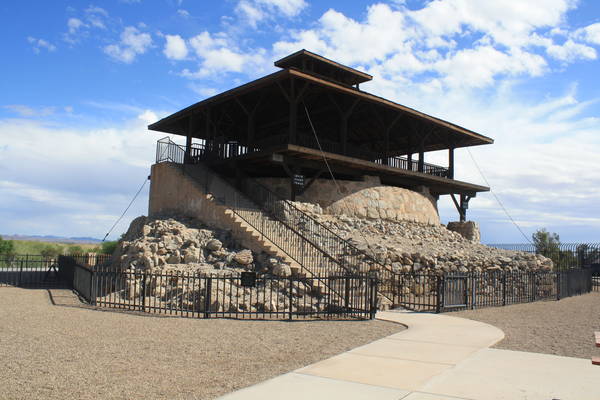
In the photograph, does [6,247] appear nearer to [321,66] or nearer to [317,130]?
[317,130]

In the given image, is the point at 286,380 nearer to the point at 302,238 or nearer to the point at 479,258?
the point at 302,238

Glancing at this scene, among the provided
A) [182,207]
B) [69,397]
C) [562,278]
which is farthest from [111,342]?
[562,278]

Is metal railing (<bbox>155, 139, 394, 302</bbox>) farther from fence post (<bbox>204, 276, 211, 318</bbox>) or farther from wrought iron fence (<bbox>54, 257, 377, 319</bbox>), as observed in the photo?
fence post (<bbox>204, 276, 211, 318</bbox>)

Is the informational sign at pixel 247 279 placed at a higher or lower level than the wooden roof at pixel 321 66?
lower

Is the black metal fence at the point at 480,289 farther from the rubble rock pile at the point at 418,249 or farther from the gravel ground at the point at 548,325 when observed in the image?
the rubble rock pile at the point at 418,249

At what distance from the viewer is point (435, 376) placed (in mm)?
6516

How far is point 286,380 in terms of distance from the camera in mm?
6223

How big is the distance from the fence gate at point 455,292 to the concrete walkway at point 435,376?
536 centimetres

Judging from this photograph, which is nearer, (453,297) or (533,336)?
(533,336)

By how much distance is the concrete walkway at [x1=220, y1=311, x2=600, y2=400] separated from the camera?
5691 mm

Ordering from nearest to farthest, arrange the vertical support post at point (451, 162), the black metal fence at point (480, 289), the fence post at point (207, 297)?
the fence post at point (207, 297)
the black metal fence at point (480, 289)
the vertical support post at point (451, 162)

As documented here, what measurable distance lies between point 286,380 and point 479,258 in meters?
17.9

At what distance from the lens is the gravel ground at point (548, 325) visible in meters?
8.90

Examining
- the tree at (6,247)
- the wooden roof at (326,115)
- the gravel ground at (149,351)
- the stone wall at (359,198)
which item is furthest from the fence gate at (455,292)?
the tree at (6,247)
